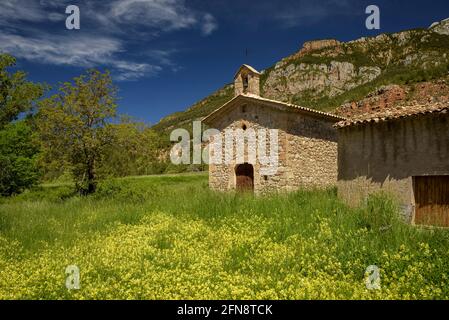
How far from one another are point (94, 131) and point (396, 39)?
109487 millimetres

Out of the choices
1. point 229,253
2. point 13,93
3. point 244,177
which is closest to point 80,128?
point 244,177

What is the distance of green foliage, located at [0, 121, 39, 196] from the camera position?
90.7ft

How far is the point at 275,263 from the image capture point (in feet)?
23.8

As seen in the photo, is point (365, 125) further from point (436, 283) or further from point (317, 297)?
point (317, 297)

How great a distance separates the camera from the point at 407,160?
1132 centimetres

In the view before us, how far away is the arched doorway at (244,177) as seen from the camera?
19.2m

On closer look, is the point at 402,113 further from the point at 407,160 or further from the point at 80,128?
the point at 80,128

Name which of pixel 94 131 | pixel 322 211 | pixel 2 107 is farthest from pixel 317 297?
pixel 2 107

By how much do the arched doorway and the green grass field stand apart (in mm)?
6289

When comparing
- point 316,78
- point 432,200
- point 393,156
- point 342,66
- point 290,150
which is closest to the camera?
point 432,200

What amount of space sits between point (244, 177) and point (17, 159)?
2072 centimetres

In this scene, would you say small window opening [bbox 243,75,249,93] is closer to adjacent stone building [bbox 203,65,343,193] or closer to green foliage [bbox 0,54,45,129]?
adjacent stone building [bbox 203,65,343,193]

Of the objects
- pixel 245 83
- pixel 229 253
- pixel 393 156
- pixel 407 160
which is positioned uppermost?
pixel 245 83

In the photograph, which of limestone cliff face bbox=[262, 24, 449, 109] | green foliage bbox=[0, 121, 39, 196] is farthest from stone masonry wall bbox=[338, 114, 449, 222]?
limestone cliff face bbox=[262, 24, 449, 109]
